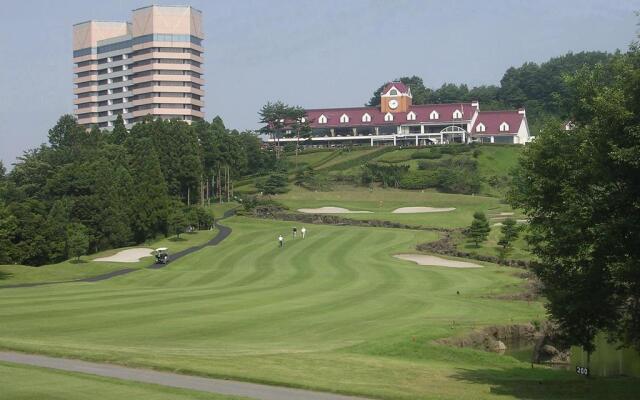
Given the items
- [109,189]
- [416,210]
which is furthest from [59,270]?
[416,210]

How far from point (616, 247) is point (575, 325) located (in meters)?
4.56

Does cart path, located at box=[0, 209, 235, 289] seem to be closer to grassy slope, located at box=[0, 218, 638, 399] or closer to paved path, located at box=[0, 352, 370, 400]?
grassy slope, located at box=[0, 218, 638, 399]

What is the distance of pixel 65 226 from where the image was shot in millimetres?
76812

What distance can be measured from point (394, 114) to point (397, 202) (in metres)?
69.6

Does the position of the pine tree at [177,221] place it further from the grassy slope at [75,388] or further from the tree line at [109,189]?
the grassy slope at [75,388]

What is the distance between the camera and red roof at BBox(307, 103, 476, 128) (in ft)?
551

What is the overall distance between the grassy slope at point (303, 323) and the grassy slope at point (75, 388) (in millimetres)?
2395

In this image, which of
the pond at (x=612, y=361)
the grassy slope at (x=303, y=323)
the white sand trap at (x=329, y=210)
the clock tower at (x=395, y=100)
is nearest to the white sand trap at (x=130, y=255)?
the grassy slope at (x=303, y=323)

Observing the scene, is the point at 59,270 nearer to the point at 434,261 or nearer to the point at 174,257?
the point at 174,257

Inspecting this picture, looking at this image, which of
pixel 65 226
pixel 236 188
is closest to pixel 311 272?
pixel 65 226

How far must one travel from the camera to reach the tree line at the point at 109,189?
71938mm

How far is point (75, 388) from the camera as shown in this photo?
18406 mm

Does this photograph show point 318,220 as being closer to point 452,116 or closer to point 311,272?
point 311,272

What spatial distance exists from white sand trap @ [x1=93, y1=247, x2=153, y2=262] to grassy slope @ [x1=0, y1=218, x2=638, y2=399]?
740 cm
